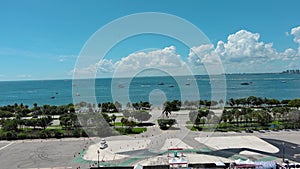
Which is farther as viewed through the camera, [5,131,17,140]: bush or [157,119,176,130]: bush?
[157,119,176,130]: bush

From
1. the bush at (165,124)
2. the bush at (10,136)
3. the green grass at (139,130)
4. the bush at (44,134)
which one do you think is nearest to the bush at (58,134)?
the bush at (44,134)

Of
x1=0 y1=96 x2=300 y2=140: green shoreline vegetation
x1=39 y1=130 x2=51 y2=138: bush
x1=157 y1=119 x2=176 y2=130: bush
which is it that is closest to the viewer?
x1=39 y1=130 x2=51 y2=138: bush

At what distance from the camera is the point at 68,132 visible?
22.8 metres

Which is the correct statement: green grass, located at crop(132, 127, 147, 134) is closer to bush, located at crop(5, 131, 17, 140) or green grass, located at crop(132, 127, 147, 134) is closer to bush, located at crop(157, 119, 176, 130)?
bush, located at crop(157, 119, 176, 130)

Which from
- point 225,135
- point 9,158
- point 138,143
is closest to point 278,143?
point 225,135

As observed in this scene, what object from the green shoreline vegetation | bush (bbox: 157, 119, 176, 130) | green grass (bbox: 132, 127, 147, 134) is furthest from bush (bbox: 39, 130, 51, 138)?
bush (bbox: 157, 119, 176, 130)

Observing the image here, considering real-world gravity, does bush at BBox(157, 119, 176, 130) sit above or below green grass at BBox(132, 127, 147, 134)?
above

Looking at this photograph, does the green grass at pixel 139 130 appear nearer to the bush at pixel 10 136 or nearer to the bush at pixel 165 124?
the bush at pixel 165 124

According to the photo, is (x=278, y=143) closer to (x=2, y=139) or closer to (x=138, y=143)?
(x=138, y=143)

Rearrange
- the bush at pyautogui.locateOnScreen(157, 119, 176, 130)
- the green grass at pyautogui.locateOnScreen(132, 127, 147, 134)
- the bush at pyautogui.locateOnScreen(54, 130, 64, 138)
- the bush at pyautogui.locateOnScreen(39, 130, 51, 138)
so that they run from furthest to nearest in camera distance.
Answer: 1. the bush at pyautogui.locateOnScreen(157, 119, 176, 130)
2. the green grass at pyautogui.locateOnScreen(132, 127, 147, 134)
3. the bush at pyautogui.locateOnScreen(54, 130, 64, 138)
4. the bush at pyautogui.locateOnScreen(39, 130, 51, 138)

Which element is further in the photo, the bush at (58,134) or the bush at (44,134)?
the bush at (58,134)

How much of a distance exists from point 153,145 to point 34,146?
9.37 m

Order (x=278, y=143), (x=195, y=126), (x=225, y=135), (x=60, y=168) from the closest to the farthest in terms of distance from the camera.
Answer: (x=60, y=168)
(x=278, y=143)
(x=225, y=135)
(x=195, y=126)

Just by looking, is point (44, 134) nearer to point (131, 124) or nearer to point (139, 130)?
point (131, 124)
